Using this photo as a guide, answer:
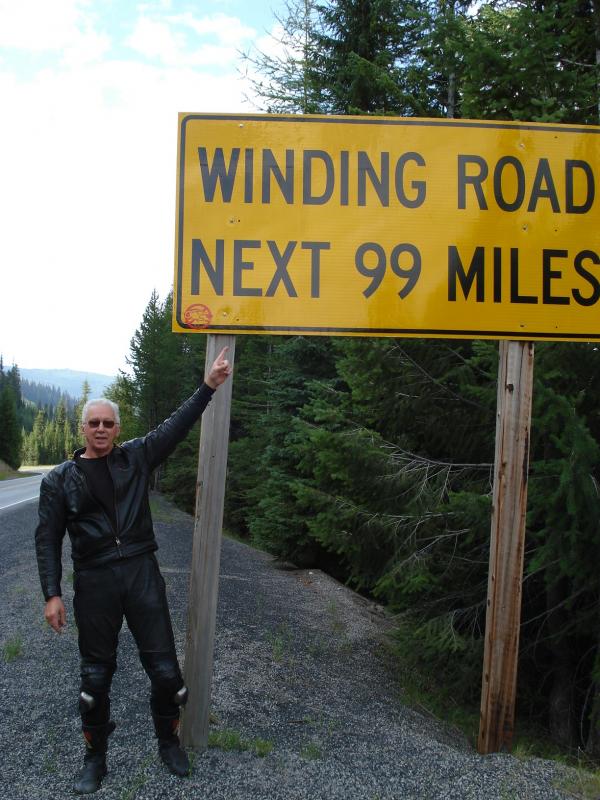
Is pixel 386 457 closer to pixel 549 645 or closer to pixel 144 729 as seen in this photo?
pixel 549 645

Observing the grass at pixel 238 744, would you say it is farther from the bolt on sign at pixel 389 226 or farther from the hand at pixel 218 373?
the bolt on sign at pixel 389 226

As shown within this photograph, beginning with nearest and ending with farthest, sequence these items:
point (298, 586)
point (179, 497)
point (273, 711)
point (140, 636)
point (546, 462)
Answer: point (140, 636)
point (273, 711)
point (546, 462)
point (298, 586)
point (179, 497)

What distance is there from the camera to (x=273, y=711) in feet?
15.8

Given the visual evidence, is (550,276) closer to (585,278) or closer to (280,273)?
(585,278)

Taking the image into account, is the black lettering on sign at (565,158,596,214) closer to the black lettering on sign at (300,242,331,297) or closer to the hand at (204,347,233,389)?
the black lettering on sign at (300,242,331,297)

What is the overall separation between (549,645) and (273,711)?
293cm

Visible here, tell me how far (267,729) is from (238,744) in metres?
0.52

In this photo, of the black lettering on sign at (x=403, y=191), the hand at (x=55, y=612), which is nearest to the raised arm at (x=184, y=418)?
the hand at (x=55, y=612)

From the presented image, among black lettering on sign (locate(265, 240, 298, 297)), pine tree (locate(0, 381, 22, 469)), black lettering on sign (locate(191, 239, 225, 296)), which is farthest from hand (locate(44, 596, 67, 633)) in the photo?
pine tree (locate(0, 381, 22, 469))

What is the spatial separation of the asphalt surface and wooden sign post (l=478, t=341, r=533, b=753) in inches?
12.5

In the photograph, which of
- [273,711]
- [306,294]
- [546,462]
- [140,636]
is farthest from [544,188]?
[273,711]

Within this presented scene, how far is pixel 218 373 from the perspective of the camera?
3.60 m

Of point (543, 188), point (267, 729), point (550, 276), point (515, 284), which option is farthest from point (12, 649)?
point (543, 188)

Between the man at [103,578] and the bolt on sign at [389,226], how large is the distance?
838 mm
